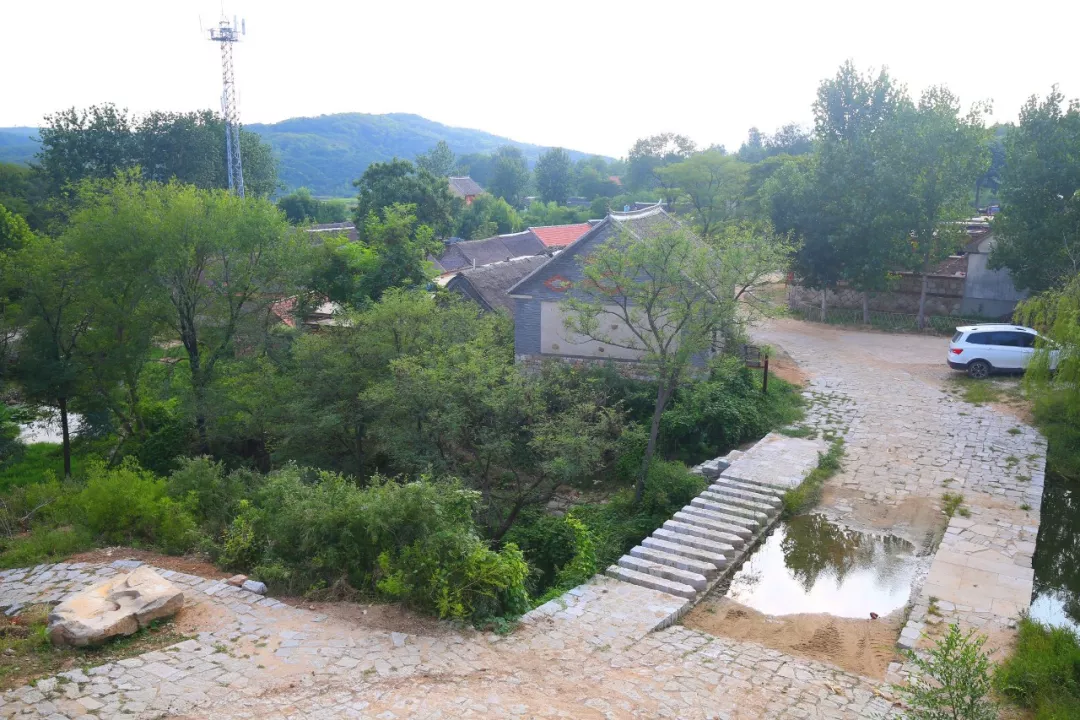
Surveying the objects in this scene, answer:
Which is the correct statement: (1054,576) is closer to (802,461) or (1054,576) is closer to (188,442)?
(802,461)

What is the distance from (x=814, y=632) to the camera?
9234 mm

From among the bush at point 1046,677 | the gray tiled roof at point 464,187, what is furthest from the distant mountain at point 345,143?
the bush at point 1046,677

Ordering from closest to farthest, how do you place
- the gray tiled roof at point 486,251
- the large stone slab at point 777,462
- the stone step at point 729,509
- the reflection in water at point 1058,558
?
the reflection in water at point 1058,558, the stone step at point 729,509, the large stone slab at point 777,462, the gray tiled roof at point 486,251

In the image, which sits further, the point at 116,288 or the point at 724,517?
the point at 116,288

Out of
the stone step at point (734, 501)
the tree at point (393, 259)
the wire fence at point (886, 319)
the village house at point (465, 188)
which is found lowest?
the stone step at point (734, 501)

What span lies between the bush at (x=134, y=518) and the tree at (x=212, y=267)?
19.2 ft

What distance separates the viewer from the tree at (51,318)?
54.4ft

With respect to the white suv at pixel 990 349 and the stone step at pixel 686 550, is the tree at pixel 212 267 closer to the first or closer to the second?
the stone step at pixel 686 550

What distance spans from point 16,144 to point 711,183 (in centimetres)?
13448

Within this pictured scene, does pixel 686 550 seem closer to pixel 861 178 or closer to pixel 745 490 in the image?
pixel 745 490

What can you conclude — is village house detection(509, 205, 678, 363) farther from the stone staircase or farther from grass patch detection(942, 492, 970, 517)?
grass patch detection(942, 492, 970, 517)

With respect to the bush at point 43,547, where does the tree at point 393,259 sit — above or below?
above

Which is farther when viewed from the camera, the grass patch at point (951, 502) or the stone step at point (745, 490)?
the stone step at point (745, 490)

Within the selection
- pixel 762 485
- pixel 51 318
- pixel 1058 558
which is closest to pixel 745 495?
pixel 762 485
